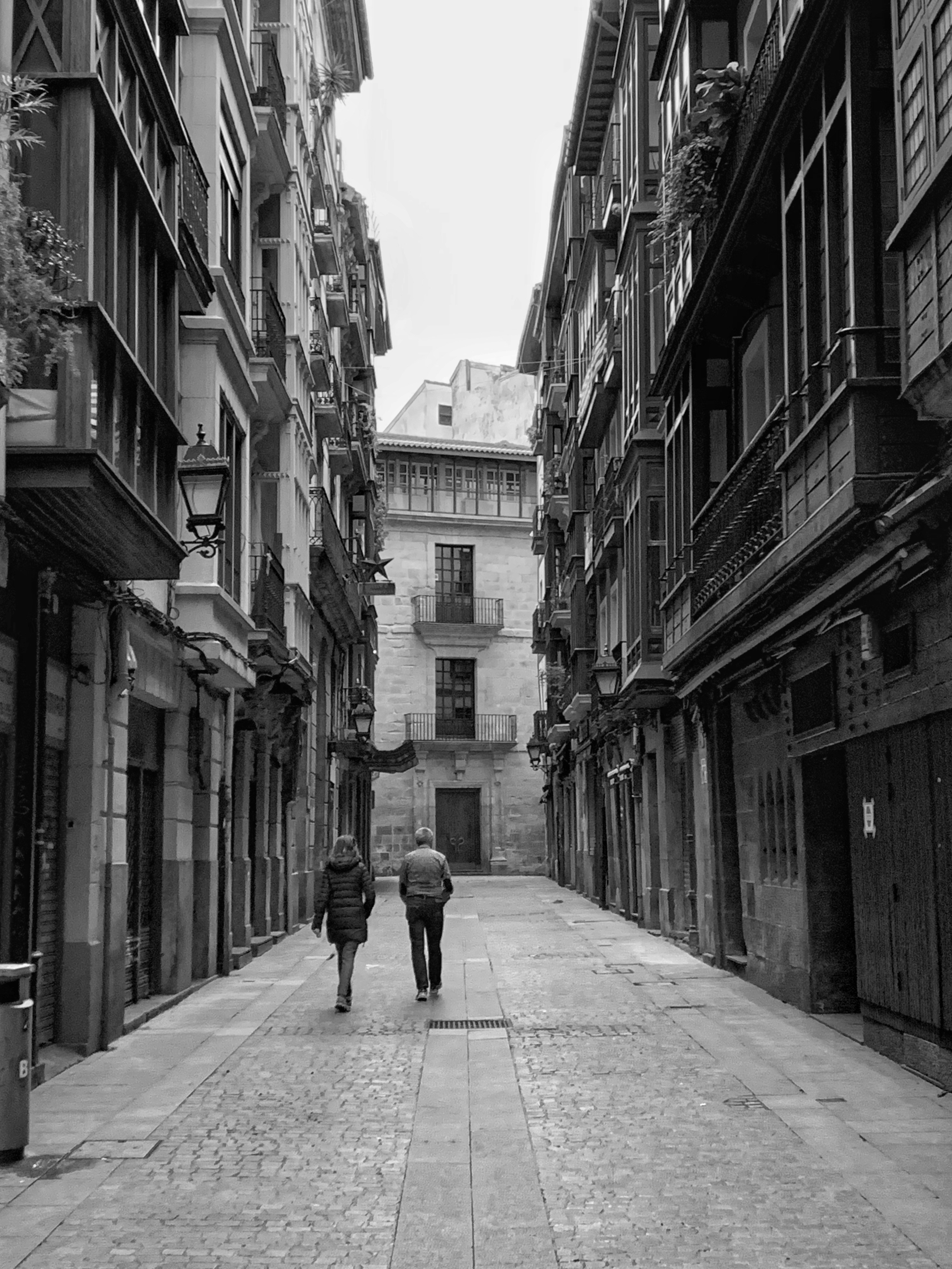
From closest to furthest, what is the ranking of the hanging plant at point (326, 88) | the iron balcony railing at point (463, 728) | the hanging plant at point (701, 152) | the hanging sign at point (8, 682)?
the hanging sign at point (8, 682) < the hanging plant at point (701, 152) < the hanging plant at point (326, 88) < the iron balcony railing at point (463, 728)

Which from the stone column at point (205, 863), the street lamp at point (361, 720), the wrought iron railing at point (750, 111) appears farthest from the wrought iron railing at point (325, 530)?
the wrought iron railing at point (750, 111)

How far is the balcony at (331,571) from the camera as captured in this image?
2916cm

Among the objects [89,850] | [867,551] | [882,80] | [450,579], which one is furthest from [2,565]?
[450,579]

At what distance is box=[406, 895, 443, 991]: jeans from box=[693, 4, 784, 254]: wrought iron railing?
23.8ft

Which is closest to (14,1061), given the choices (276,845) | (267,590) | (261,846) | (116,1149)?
(116,1149)

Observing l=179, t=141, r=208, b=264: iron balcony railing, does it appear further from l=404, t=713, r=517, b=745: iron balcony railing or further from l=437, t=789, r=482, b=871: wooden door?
l=437, t=789, r=482, b=871: wooden door

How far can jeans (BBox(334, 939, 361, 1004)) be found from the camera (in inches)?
585

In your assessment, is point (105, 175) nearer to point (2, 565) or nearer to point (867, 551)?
point (2, 565)

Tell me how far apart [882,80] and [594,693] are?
73.4ft

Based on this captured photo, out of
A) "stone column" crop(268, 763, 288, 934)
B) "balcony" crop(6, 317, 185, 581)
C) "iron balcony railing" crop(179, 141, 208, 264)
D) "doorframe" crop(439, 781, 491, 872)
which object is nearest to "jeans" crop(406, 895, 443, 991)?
"balcony" crop(6, 317, 185, 581)

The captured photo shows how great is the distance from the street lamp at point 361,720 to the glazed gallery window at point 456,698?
18732 mm

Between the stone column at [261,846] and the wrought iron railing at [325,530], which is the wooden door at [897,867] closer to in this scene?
the stone column at [261,846]

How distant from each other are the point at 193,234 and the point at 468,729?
137 feet

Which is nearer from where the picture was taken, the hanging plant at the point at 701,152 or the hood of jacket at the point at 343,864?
the hanging plant at the point at 701,152
